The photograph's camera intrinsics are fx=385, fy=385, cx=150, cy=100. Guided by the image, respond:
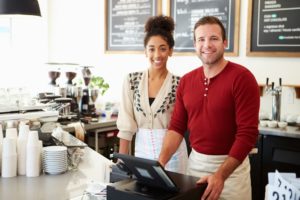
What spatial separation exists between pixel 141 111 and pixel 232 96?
619 millimetres

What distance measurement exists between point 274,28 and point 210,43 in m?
1.88

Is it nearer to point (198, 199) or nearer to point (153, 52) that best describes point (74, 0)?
point (153, 52)

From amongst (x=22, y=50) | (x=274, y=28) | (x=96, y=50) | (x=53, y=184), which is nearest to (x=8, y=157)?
(x=53, y=184)

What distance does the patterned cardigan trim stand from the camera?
2104mm

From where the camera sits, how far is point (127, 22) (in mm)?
4359

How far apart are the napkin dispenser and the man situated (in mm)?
375

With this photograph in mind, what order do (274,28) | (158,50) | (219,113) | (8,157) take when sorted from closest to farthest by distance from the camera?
1. (219,113)
2. (8,157)
3. (158,50)
4. (274,28)

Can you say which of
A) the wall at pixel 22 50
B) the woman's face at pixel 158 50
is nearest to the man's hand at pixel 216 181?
the woman's face at pixel 158 50

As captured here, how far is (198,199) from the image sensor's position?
1.21 meters

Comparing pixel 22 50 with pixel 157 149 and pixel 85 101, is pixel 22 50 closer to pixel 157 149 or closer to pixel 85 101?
pixel 85 101

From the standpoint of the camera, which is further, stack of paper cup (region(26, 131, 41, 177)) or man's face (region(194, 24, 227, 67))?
stack of paper cup (region(26, 131, 41, 177))

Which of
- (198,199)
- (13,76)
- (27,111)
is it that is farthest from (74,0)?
(198,199)

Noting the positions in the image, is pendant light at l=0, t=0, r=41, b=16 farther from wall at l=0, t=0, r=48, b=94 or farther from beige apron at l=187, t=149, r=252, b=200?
wall at l=0, t=0, r=48, b=94

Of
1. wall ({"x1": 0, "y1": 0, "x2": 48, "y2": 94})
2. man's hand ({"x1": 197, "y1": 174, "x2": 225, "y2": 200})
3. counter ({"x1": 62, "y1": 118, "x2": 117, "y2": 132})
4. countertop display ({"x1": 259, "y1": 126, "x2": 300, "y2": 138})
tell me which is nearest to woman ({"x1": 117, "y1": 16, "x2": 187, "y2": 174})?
man's hand ({"x1": 197, "y1": 174, "x2": 225, "y2": 200})
